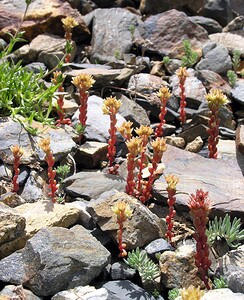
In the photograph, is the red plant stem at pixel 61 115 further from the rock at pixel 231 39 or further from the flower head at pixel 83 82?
the rock at pixel 231 39

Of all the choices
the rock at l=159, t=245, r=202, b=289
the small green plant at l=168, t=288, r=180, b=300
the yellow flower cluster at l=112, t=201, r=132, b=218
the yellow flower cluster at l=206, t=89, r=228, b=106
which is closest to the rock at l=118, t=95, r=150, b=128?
the yellow flower cluster at l=206, t=89, r=228, b=106

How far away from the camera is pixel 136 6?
9375 mm

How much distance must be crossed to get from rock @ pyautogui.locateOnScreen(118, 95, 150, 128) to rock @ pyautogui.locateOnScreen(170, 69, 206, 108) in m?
0.63

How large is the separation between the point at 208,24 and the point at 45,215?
5169 mm

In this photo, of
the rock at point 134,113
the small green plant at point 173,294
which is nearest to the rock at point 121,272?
the small green plant at point 173,294

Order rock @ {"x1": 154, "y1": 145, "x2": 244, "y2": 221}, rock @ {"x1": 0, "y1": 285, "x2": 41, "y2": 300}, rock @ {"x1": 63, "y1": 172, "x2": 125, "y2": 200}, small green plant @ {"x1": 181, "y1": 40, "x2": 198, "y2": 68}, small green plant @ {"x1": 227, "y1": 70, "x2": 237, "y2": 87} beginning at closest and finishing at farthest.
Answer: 1. rock @ {"x1": 0, "y1": 285, "x2": 41, "y2": 300}
2. rock @ {"x1": 154, "y1": 145, "x2": 244, "y2": 221}
3. rock @ {"x1": 63, "y1": 172, "x2": 125, "y2": 200}
4. small green plant @ {"x1": 227, "y1": 70, "x2": 237, "y2": 87}
5. small green plant @ {"x1": 181, "y1": 40, "x2": 198, "y2": 68}

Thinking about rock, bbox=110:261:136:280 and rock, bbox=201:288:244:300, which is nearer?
rock, bbox=201:288:244:300

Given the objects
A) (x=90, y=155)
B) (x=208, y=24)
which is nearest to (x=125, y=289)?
(x=90, y=155)

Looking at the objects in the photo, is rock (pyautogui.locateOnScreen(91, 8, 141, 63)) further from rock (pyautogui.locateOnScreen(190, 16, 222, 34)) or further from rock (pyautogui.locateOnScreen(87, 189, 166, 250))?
rock (pyautogui.locateOnScreen(87, 189, 166, 250))

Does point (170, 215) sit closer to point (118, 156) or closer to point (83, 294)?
point (83, 294)

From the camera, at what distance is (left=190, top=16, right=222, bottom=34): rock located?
28.5 ft

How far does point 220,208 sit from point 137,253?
93cm

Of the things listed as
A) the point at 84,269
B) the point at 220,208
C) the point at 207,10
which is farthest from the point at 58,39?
the point at 84,269

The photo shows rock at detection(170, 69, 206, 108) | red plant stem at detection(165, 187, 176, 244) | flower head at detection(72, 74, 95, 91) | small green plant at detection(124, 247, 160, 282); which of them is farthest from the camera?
rock at detection(170, 69, 206, 108)
